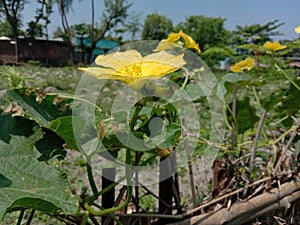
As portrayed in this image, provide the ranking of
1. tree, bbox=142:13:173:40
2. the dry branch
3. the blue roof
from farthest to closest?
tree, bbox=142:13:173:40 → the blue roof → the dry branch

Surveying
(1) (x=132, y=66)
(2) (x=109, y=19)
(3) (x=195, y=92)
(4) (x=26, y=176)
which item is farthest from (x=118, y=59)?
(2) (x=109, y=19)

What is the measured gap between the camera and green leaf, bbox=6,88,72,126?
1.17ft

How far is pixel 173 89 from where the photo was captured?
499 mm

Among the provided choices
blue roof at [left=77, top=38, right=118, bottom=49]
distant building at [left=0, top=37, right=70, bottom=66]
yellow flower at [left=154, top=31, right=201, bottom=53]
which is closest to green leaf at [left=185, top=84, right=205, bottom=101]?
yellow flower at [left=154, top=31, right=201, bottom=53]

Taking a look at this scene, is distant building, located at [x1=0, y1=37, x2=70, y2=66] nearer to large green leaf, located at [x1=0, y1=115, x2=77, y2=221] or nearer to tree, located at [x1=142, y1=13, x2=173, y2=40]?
tree, located at [x1=142, y1=13, x2=173, y2=40]

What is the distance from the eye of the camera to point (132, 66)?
0.34 metres

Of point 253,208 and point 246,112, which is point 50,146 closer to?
point 253,208

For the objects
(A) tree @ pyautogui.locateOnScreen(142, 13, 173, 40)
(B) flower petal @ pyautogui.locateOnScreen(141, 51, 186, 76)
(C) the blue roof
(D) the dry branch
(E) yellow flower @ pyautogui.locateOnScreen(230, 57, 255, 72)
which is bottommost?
(D) the dry branch

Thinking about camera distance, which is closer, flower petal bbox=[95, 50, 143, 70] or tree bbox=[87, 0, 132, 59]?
flower petal bbox=[95, 50, 143, 70]

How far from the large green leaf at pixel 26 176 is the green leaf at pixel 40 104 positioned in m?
0.01

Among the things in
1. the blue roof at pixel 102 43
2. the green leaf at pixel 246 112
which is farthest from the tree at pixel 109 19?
the green leaf at pixel 246 112

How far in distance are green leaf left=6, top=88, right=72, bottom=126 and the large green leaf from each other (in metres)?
0.01

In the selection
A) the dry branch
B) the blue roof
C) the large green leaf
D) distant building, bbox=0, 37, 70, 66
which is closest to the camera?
the large green leaf

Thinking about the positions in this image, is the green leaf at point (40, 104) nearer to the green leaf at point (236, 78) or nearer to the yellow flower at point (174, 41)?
the yellow flower at point (174, 41)
